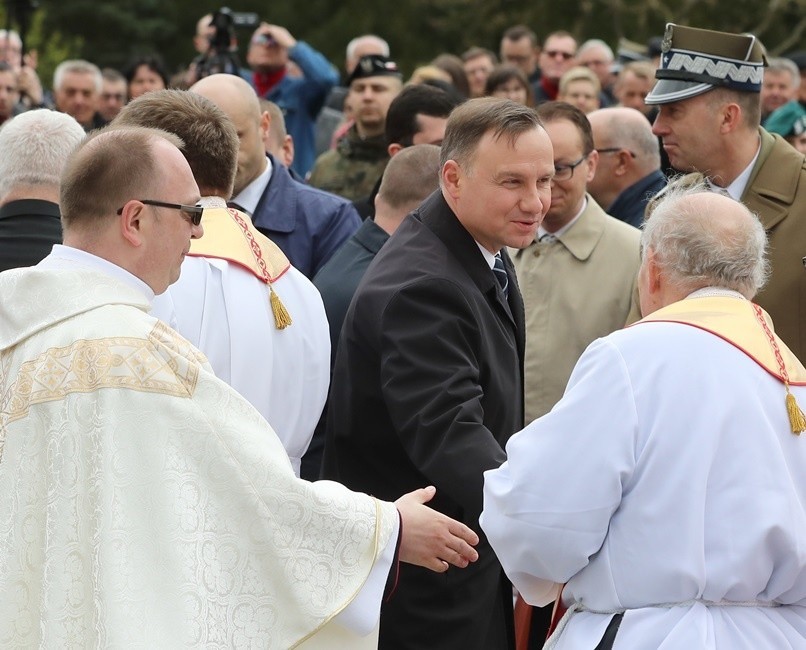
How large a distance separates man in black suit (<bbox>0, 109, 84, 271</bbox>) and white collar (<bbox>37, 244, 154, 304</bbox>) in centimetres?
149

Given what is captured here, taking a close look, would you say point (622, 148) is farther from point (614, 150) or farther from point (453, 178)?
point (453, 178)

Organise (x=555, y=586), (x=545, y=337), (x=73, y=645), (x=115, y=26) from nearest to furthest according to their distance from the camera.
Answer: (x=73, y=645)
(x=555, y=586)
(x=545, y=337)
(x=115, y=26)

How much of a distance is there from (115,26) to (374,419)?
896 inches

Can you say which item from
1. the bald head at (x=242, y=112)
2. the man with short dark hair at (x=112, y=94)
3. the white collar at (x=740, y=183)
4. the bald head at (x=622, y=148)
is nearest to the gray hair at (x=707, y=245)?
the white collar at (x=740, y=183)

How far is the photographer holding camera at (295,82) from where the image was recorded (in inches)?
383

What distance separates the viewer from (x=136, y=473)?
3.34 metres

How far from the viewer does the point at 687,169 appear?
562 centimetres

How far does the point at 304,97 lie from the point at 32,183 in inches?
197

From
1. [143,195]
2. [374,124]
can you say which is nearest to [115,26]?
[374,124]

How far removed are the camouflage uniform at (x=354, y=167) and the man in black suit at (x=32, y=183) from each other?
3192 mm

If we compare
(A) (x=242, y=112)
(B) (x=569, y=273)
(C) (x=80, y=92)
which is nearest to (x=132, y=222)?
(A) (x=242, y=112)

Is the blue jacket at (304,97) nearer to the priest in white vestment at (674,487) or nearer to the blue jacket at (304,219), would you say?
the blue jacket at (304,219)

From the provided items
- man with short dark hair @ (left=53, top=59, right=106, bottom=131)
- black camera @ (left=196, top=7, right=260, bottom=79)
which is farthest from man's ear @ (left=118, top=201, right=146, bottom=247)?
man with short dark hair @ (left=53, top=59, right=106, bottom=131)

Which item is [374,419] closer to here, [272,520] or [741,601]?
[272,520]
